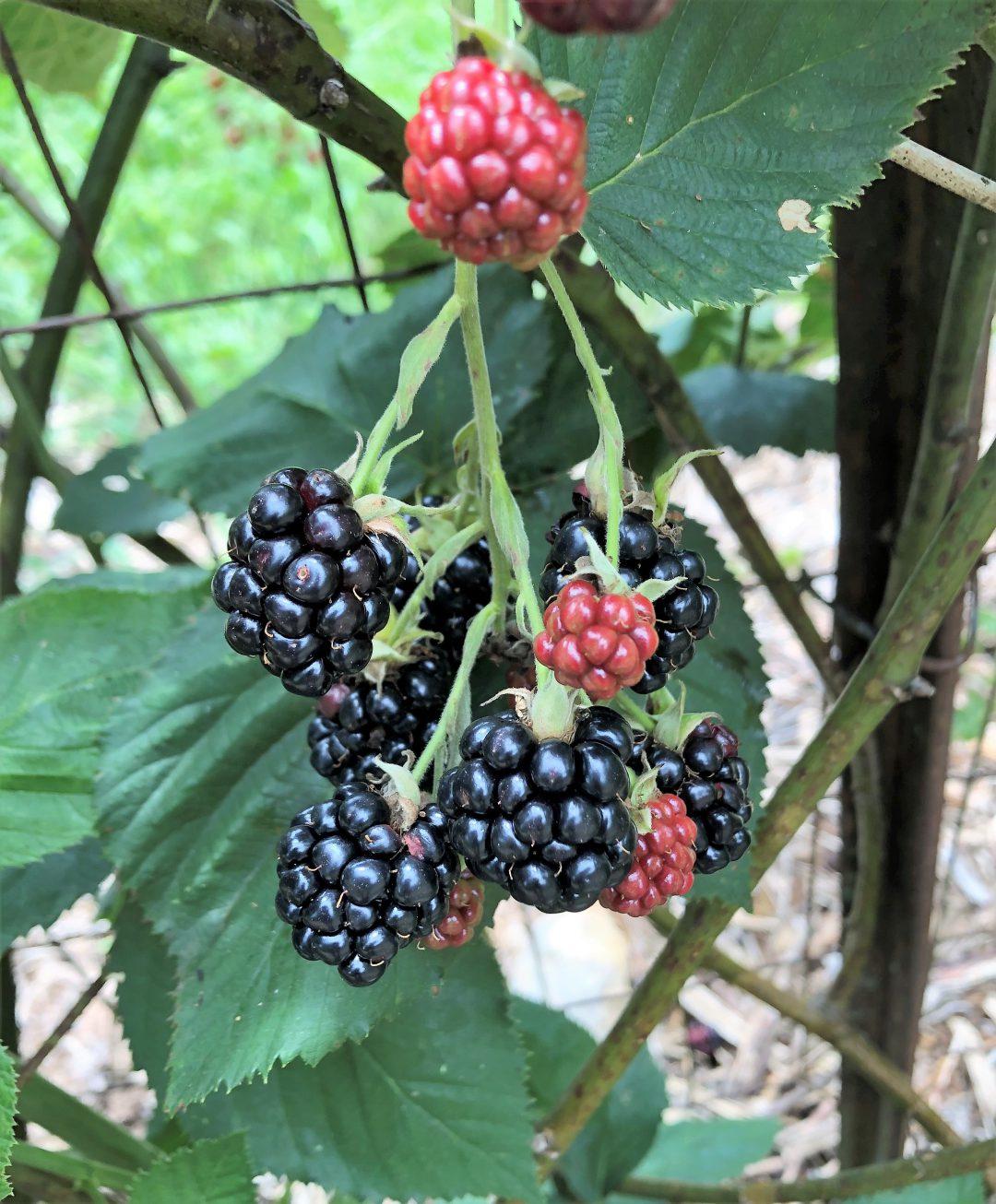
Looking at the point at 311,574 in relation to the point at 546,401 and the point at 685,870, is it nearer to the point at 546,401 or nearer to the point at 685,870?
the point at 685,870

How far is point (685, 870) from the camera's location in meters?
0.46

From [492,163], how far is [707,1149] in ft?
4.18

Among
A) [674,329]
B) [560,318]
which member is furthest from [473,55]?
[674,329]

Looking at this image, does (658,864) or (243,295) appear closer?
(658,864)

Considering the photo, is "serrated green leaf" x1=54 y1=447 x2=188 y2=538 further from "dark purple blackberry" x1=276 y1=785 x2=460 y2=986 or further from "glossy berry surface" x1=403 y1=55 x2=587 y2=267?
"glossy berry surface" x1=403 y1=55 x2=587 y2=267

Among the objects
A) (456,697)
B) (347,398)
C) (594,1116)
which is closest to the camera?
(456,697)

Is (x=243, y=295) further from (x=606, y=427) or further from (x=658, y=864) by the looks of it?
(x=658, y=864)

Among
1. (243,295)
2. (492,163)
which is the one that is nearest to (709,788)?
(492,163)

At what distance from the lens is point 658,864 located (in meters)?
0.46

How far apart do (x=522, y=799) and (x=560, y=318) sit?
0.50m

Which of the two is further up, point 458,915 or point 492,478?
point 492,478

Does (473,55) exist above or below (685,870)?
above

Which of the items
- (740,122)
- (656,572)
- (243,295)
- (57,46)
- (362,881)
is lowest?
(362,881)

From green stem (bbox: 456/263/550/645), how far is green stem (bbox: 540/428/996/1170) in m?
0.26
